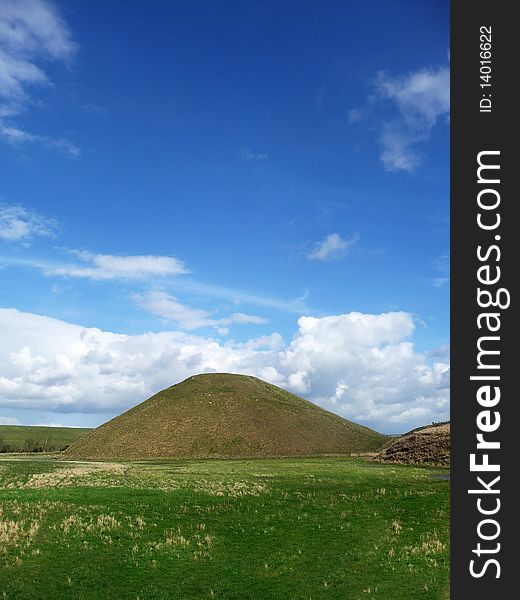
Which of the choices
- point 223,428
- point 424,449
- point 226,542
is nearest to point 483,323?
point 226,542

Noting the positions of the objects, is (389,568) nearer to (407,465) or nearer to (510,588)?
(510,588)

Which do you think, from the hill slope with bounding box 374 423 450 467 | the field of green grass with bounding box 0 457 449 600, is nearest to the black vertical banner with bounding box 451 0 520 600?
the field of green grass with bounding box 0 457 449 600

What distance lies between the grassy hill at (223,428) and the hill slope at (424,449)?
37.4m

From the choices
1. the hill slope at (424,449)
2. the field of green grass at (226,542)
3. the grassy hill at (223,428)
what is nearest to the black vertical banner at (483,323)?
the field of green grass at (226,542)

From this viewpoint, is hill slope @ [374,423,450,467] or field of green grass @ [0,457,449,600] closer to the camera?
field of green grass @ [0,457,449,600]

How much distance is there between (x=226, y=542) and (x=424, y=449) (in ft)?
215

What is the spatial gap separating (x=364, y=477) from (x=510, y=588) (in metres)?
45.3

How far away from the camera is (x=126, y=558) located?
3262 cm

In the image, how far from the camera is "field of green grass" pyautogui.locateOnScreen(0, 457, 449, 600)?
2862 cm

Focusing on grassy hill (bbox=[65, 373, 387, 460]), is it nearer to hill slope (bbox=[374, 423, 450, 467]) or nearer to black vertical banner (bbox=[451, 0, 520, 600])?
hill slope (bbox=[374, 423, 450, 467])

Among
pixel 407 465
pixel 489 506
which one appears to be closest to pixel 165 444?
pixel 407 465

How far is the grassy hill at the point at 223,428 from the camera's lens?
136 metres

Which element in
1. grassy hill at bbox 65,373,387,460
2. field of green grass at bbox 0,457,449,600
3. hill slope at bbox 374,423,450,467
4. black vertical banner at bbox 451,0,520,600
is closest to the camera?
black vertical banner at bbox 451,0,520,600

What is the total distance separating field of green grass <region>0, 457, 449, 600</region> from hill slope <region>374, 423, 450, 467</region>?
3698 centimetres
